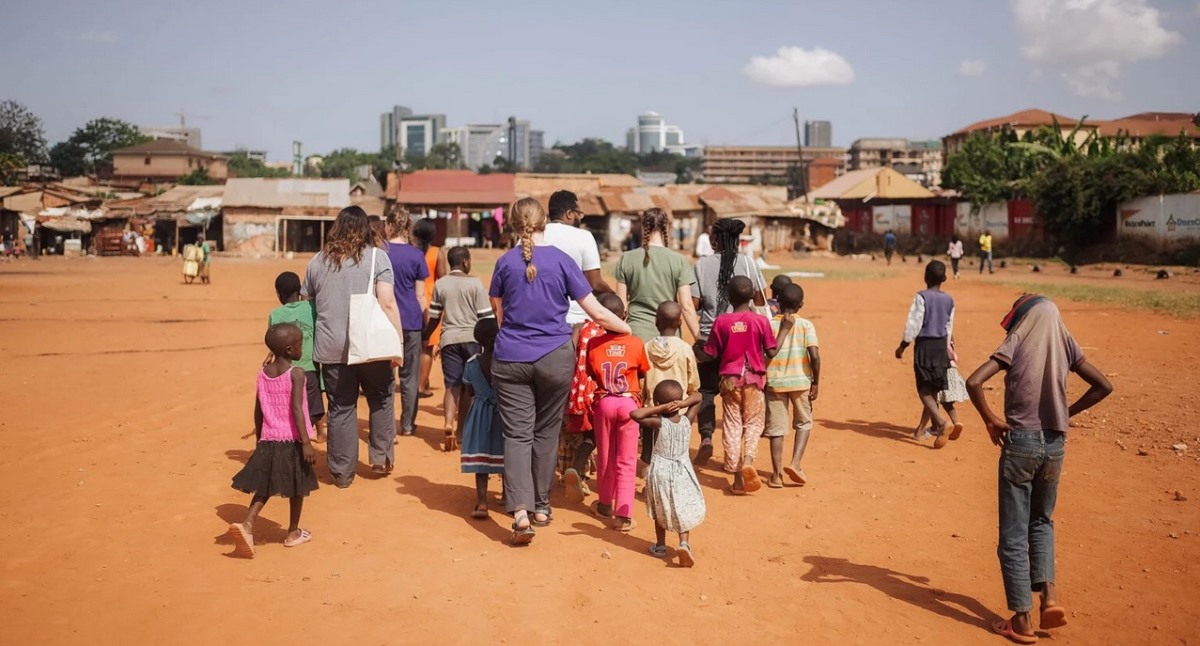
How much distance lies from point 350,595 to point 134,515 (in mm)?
2222

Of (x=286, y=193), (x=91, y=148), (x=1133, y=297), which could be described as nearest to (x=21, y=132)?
(x=91, y=148)

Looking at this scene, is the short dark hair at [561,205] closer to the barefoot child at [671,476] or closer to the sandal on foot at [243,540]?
the barefoot child at [671,476]

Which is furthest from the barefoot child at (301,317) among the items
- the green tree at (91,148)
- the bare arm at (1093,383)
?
the green tree at (91,148)

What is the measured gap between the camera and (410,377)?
29.7 ft

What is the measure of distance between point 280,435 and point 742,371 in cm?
330

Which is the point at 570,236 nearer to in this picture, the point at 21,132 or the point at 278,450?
the point at 278,450

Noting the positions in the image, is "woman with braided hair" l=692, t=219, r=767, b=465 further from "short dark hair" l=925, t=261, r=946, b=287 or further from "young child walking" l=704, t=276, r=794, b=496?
"short dark hair" l=925, t=261, r=946, b=287

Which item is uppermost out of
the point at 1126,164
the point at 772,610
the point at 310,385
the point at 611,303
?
the point at 1126,164

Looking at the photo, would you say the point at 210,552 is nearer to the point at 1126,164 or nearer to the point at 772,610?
the point at 772,610

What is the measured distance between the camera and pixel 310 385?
7.74 meters

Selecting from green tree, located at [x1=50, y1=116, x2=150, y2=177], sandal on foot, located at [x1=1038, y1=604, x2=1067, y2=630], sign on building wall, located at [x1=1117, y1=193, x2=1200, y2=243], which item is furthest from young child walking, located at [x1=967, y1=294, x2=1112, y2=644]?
green tree, located at [x1=50, y1=116, x2=150, y2=177]

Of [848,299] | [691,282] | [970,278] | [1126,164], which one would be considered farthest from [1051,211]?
[691,282]

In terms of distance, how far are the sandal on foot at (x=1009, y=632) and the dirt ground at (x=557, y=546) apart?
0.09m

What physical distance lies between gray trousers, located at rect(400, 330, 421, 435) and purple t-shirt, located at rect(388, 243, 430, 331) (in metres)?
0.17
